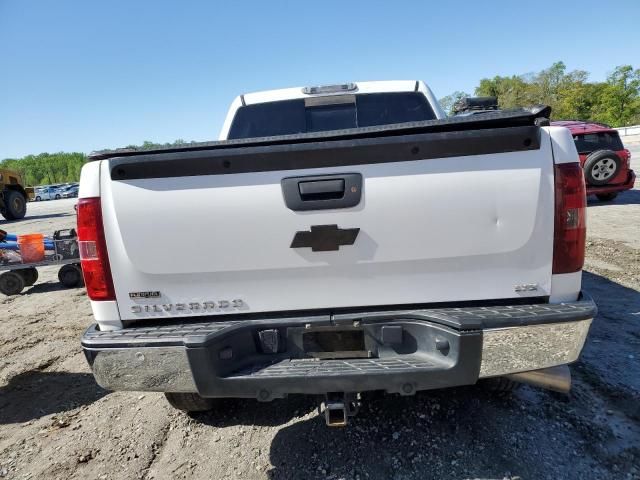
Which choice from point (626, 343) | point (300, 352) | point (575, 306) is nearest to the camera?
point (575, 306)

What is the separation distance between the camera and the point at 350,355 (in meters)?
1.96

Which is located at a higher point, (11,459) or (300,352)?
(300,352)

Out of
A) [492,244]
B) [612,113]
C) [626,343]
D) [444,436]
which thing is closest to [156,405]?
[444,436]

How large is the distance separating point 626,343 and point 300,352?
9.80 feet

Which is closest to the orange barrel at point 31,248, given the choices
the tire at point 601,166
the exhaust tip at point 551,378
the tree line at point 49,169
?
the exhaust tip at point 551,378

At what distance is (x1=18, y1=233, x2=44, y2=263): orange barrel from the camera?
5.58 m

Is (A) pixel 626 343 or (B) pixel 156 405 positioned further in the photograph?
(A) pixel 626 343

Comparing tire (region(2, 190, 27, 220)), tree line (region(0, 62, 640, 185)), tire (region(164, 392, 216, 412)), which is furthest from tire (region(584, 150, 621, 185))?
tree line (region(0, 62, 640, 185))

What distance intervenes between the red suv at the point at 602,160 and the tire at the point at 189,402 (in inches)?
367

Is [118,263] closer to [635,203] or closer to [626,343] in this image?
[626,343]

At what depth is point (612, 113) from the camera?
52.7 meters

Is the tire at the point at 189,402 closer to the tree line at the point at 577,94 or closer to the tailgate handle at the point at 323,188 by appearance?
the tailgate handle at the point at 323,188

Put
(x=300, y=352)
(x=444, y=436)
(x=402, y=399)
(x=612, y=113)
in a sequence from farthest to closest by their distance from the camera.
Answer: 1. (x=612, y=113)
2. (x=402, y=399)
3. (x=444, y=436)
4. (x=300, y=352)

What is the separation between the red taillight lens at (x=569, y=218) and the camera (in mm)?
1807
